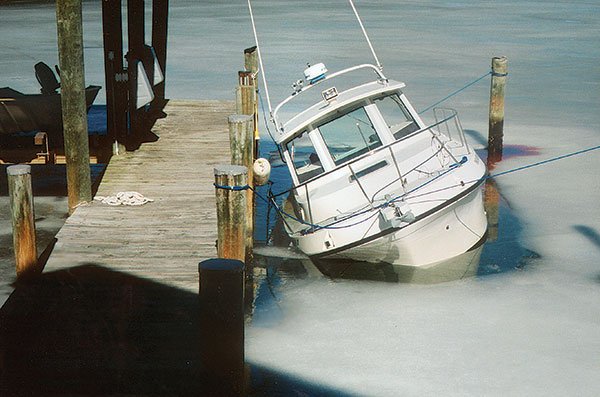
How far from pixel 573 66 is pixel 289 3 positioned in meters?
22.6

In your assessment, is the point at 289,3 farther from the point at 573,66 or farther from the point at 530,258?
the point at 530,258

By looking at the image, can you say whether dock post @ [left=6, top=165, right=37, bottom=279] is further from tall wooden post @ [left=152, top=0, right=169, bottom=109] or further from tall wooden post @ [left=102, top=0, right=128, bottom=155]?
tall wooden post @ [left=152, top=0, right=169, bottom=109]

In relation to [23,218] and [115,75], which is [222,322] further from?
[115,75]

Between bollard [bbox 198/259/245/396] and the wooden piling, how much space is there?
2634 millimetres

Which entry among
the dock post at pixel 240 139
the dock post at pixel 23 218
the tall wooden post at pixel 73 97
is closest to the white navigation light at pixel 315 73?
the dock post at pixel 240 139

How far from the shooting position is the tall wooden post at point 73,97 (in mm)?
10648

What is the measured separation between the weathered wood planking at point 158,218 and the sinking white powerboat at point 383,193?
1306 millimetres

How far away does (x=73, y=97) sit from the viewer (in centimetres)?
1079

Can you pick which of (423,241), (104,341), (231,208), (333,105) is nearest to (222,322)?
(104,341)

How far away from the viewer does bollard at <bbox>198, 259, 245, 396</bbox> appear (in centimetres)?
563

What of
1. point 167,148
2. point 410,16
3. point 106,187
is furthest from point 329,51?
point 106,187

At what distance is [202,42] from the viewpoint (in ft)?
101

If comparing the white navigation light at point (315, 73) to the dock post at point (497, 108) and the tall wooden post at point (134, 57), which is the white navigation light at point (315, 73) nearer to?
the tall wooden post at point (134, 57)

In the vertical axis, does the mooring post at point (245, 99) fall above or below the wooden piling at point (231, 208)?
above
